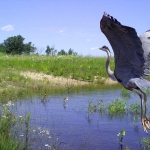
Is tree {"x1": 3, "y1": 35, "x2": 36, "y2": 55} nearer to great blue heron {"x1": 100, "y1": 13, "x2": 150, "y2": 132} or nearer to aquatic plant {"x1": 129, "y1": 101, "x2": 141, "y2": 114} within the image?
aquatic plant {"x1": 129, "y1": 101, "x2": 141, "y2": 114}

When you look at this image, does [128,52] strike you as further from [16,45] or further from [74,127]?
[16,45]

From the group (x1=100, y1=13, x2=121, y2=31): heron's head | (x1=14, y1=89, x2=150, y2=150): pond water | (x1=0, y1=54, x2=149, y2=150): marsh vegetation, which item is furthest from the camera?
(x1=14, y1=89, x2=150, y2=150): pond water

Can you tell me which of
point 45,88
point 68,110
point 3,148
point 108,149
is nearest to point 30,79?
point 45,88

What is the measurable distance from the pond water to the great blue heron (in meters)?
2.00

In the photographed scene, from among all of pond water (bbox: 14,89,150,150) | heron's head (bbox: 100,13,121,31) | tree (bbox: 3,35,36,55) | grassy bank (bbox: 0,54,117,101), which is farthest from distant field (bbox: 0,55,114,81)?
tree (bbox: 3,35,36,55)

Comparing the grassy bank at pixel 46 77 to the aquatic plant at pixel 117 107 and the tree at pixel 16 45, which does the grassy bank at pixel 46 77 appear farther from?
the tree at pixel 16 45

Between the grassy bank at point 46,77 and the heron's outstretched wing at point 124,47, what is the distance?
7.04m

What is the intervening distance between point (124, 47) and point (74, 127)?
13.5ft

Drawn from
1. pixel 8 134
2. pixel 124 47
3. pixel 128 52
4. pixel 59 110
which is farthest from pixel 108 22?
pixel 59 110

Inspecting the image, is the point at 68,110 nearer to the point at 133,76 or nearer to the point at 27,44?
the point at 133,76

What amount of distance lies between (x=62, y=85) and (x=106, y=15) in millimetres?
12516

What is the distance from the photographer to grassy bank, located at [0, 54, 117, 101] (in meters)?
15.1

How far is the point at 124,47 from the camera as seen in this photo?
19.9ft

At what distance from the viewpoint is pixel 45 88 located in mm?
16609
